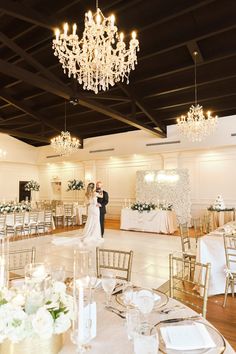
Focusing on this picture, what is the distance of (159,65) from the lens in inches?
288

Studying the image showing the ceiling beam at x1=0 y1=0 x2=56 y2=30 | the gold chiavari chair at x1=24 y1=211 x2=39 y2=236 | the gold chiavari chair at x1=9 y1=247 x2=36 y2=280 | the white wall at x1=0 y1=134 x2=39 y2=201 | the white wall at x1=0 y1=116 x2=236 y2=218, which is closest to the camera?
the gold chiavari chair at x1=9 y1=247 x2=36 y2=280

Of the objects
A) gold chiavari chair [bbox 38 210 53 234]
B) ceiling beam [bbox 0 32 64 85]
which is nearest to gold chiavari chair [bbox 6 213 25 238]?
gold chiavari chair [bbox 38 210 53 234]

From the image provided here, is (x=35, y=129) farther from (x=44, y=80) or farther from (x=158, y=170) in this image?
(x=44, y=80)

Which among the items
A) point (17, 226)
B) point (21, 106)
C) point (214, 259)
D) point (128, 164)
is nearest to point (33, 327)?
point (214, 259)

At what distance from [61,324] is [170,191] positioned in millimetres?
10808

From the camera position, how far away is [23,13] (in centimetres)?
437

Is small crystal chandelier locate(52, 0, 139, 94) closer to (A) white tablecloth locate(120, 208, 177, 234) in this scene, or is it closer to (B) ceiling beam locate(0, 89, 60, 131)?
(A) white tablecloth locate(120, 208, 177, 234)

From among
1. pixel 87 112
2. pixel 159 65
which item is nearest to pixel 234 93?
pixel 159 65

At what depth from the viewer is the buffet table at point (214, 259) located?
384 centimetres

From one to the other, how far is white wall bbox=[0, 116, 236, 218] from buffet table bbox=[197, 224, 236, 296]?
6981mm

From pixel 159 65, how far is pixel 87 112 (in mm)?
4624

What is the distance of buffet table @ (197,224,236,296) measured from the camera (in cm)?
384

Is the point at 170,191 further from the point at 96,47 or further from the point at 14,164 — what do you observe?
the point at 14,164

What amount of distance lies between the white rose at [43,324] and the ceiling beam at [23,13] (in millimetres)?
4741
